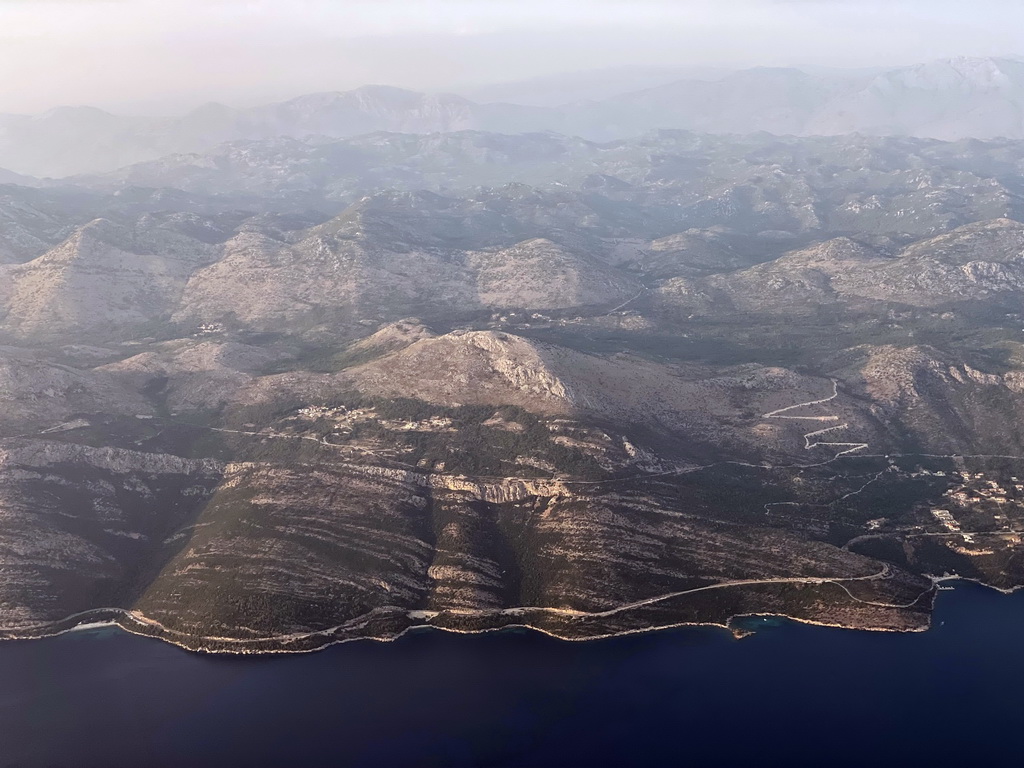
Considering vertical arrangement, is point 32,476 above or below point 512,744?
above

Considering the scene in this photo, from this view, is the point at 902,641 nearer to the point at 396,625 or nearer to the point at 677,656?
the point at 677,656

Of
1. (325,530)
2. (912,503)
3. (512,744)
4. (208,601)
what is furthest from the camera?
(912,503)

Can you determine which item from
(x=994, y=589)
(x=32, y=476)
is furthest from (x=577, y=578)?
(x=32, y=476)

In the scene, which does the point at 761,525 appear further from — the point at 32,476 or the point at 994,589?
the point at 32,476

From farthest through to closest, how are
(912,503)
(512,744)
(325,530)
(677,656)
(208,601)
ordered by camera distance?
(912,503), (325,530), (208,601), (677,656), (512,744)

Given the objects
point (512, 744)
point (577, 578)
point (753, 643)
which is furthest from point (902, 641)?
point (512, 744)

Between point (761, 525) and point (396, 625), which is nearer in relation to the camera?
point (396, 625)

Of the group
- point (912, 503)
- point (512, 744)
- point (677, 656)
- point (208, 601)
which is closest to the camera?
point (512, 744)

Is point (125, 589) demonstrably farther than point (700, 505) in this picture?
No

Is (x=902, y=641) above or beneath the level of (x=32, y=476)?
beneath
